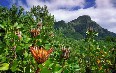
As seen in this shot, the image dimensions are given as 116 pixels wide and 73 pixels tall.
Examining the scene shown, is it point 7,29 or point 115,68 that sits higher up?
point 7,29

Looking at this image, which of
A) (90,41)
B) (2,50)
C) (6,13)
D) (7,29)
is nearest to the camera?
(2,50)

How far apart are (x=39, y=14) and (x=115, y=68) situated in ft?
140

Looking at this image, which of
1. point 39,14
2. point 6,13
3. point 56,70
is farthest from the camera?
point 6,13

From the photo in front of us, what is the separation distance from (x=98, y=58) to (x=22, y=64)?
6.31 m

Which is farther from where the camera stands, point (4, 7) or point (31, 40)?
point (4, 7)

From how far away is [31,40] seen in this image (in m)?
4.15

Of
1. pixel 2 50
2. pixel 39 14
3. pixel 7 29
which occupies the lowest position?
pixel 2 50

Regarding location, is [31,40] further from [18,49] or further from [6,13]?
[6,13]

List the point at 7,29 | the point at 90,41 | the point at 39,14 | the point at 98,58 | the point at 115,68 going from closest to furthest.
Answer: the point at 7,29 < the point at 115,68 < the point at 98,58 < the point at 90,41 < the point at 39,14

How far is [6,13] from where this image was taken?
57406mm

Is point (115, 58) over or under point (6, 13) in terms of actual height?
under

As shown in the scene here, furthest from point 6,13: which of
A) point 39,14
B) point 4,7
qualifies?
point 39,14

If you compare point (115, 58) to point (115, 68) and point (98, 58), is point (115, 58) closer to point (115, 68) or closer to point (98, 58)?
point (115, 68)

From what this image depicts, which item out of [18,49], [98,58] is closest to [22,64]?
[18,49]
